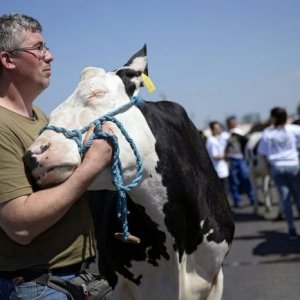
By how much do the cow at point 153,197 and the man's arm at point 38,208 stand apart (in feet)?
0.35

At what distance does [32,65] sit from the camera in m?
2.00

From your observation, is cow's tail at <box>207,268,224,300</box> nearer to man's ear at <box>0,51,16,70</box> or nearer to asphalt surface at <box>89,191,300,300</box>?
man's ear at <box>0,51,16,70</box>

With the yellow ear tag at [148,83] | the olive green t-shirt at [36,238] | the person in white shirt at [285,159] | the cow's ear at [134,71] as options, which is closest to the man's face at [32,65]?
→ the olive green t-shirt at [36,238]

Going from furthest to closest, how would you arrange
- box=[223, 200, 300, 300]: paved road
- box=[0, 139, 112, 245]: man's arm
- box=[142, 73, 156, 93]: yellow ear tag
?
box=[223, 200, 300, 300]: paved road, box=[142, 73, 156, 93]: yellow ear tag, box=[0, 139, 112, 245]: man's arm

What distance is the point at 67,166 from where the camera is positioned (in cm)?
189

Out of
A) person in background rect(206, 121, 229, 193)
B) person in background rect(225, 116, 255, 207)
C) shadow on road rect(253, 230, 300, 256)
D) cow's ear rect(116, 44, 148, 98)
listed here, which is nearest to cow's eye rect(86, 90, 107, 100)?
cow's ear rect(116, 44, 148, 98)

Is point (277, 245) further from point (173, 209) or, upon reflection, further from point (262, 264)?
point (173, 209)

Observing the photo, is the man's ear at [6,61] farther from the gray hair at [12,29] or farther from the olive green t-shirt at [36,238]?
the olive green t-shirt at [36,238]

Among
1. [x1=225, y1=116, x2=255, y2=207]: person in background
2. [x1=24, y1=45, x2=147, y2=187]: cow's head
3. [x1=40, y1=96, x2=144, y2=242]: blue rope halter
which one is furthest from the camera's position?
[x1=225, y1=116, x2=255, y2=207]: person in background

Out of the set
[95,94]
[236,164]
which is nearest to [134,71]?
[95,94]

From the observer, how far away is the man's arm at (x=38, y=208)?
1727 mm

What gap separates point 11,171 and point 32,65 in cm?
45

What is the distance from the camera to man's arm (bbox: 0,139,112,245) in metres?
1.73

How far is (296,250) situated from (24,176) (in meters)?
5.02
